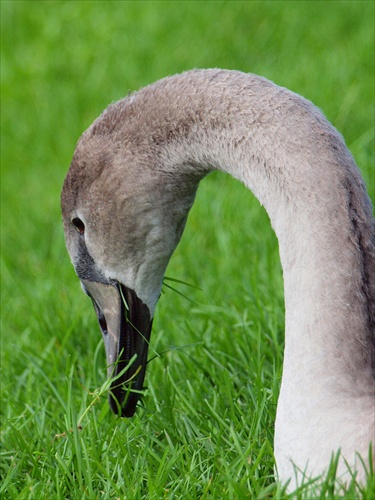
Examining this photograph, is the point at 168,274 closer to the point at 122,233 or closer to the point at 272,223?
the point at 122,233

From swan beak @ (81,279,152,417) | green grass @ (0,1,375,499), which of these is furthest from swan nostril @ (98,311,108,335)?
green grass @ (0,1,375,499)

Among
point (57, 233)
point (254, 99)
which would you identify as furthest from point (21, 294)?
point (254, 99)

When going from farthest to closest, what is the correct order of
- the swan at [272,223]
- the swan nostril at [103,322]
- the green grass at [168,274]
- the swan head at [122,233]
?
1. the swan nostril at [103,322]
2. the swan head at [122,233]
3. the green grass at [168,274]
4. the swan at [272,223]

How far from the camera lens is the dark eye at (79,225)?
12.1 ft

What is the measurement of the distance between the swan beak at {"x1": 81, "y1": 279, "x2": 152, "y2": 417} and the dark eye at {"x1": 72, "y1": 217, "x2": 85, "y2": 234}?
0.20 metres

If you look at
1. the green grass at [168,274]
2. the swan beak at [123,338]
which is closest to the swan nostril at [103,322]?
the swan beak at [123,338]

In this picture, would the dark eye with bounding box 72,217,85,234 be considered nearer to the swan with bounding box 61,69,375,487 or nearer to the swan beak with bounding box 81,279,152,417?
the swan with bounding box 61,69,375,487

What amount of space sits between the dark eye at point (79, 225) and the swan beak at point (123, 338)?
0.65 ft

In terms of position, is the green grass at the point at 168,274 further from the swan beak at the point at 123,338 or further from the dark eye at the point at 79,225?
the dark eye at the point at 79,225

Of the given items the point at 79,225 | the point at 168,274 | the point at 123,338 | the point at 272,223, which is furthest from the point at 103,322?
the point at 168,274

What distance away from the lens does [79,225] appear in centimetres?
371

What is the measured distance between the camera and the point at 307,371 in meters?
2.88

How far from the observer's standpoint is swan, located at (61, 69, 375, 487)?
283cm

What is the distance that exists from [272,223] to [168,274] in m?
2.44
